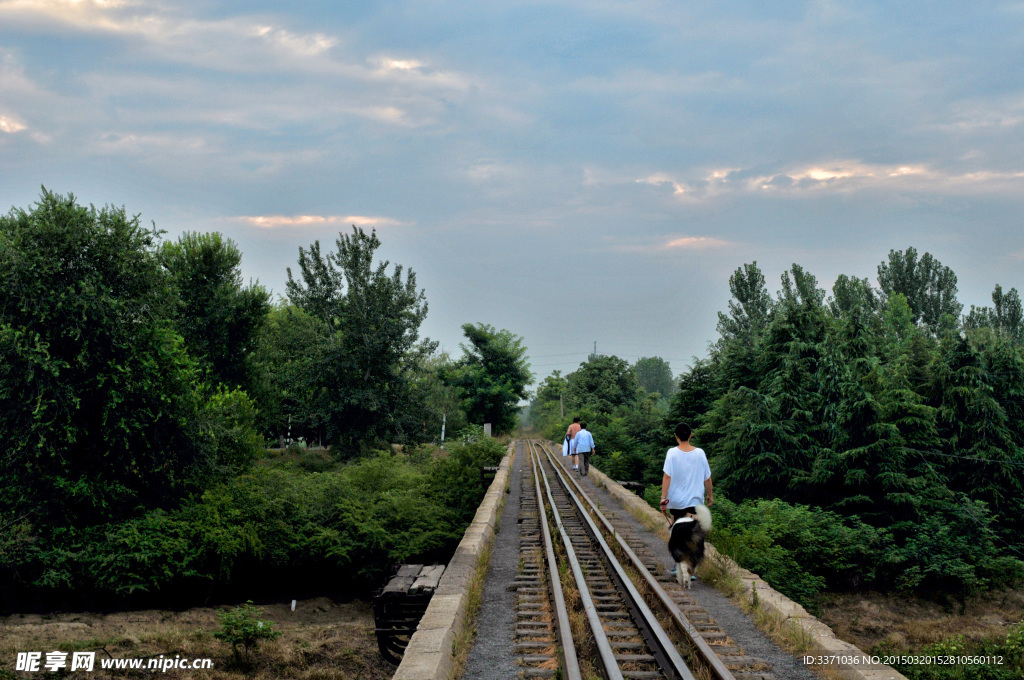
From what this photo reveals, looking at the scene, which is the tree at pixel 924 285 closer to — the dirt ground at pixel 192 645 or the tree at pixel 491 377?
the tree at pixel 491 377

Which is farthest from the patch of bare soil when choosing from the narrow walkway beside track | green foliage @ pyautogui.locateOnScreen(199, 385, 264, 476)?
green foliage @ pyautogui.locateOnScreen(199, 385, 264, 476)

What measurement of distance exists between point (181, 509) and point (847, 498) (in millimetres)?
20626

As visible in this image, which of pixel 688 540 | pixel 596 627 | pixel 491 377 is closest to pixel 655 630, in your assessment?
pixel 596 627

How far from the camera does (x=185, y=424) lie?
20.5 m

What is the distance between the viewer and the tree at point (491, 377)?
203 ft

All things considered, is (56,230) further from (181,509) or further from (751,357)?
(751,357)

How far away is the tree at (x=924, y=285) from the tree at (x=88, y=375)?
194 feet

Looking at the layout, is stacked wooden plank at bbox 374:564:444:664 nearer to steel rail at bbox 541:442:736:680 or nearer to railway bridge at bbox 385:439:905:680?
railway bridge at bbox 385:439:905:680

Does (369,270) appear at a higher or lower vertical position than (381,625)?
higher

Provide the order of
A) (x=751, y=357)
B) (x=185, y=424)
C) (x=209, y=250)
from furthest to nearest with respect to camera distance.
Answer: (x=209, y=250) < (x=751, y=357) < (x=185, y=424)

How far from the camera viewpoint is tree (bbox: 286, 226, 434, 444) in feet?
125

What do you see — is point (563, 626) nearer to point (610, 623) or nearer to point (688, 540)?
point (610, 623)

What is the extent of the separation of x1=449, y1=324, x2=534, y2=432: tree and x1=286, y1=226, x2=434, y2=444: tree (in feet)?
71.3

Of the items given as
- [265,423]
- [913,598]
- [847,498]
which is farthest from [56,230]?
[913,598]
